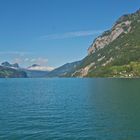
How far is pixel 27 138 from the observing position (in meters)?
67.3

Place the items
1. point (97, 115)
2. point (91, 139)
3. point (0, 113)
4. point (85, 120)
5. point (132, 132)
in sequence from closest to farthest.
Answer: point (91, 139), point (132, 132), point (85, 120), point (97, 115), point (0, 113)

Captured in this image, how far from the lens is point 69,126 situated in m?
79.4

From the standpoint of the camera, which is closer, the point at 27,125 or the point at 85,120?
the point at 27,125

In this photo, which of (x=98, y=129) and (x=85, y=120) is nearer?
(x=98, y=129)

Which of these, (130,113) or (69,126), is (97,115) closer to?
(130,113)

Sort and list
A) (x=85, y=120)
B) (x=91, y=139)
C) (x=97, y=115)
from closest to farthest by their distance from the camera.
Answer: (x=91, y=139) → (x=85, y=120) → (x=97, y=115)

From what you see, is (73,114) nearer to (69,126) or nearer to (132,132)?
(69,126)

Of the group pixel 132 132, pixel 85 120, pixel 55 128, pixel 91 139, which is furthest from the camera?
pixel 85 120

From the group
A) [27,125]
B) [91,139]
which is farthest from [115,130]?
[27,125]

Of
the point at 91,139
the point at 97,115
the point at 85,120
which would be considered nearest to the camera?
the point at 91,139

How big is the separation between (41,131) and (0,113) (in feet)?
111

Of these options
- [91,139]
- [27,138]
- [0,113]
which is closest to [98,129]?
[91,139]

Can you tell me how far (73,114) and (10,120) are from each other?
20.9 meters

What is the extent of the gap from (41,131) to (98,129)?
13686 millimetres
